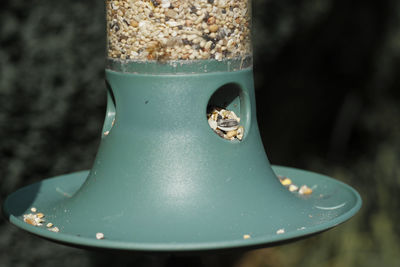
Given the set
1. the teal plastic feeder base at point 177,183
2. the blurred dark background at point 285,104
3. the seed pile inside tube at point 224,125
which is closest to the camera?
the teal plastic feeder base at point 177,183

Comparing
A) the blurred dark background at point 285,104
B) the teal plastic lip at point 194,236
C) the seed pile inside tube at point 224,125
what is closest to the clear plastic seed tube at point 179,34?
the seed pile inside tube at point 224,125

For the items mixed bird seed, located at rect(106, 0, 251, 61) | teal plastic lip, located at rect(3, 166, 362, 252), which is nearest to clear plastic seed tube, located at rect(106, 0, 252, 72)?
mixed bird seed, located at rect(106, 0, 251, 61)

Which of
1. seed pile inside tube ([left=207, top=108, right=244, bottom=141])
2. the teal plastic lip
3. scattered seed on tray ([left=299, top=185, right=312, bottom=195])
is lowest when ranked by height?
scattered seed on tray ([left=299, top=185, right=312, bottom=195])

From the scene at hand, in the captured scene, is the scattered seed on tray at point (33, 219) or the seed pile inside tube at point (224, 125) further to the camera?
the seed pile inside tube at point (224, 125)

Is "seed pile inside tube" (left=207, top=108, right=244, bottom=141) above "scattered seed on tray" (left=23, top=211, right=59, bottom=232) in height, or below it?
above

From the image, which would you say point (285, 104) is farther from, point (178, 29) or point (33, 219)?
point (33, 219)

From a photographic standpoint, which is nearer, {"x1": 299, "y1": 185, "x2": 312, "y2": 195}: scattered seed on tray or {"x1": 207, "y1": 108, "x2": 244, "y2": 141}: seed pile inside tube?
{"x1": 207, "y1": 108, "x2": 244, "y2": 141}: seed pile inside tube

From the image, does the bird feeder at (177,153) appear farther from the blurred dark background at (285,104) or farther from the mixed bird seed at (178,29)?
the blurred dark background at (285,104)

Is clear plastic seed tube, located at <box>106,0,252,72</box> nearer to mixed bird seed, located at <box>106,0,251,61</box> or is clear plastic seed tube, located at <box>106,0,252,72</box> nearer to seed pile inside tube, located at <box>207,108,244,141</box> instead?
mixed bird seed, located at <box>106,0,251,61</box>

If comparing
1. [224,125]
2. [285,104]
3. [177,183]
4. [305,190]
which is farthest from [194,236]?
[285,104]
